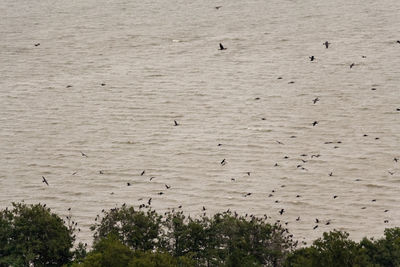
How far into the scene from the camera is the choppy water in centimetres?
4344

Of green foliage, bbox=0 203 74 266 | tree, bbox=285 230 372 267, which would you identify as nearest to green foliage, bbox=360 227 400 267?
tree, bbox=285 230 372 267

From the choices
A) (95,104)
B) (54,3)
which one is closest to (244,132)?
(95,104)

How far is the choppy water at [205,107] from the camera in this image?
43.4 metres

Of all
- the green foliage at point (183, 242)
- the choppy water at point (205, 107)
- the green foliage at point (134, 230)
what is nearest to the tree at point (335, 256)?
the green foliage at point (183, 242)

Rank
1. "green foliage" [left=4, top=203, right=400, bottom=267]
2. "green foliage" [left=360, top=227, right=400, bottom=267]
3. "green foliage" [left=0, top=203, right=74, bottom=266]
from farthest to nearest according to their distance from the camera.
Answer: "green foliage" [left=0, top=203, right=74, bottom=266] < "green foliage" [left=4, top=203, right=400, bottom=267] < "green foliage" [left=360, top=227, right=400, bottom=267]

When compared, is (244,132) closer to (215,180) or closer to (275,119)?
(275,119)

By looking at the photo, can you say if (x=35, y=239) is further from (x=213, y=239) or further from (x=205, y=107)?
(x=205, y=107)

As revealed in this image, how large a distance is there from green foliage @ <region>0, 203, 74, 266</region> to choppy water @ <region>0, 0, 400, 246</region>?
996 centimetres

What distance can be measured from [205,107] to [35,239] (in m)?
30.8

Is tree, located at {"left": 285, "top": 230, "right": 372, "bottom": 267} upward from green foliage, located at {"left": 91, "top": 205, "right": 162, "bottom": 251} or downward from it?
downward

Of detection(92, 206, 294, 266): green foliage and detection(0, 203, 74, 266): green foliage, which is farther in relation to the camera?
detection(0, 203, 74, 266): green foliage

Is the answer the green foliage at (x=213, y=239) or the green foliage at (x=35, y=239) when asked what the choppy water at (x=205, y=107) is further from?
the green foliage at (x=213, y=239)

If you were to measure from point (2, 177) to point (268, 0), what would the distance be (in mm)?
40874

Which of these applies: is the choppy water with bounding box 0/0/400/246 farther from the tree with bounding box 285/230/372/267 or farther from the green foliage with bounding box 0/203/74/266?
the tree with bounding box 285/230/372/267
